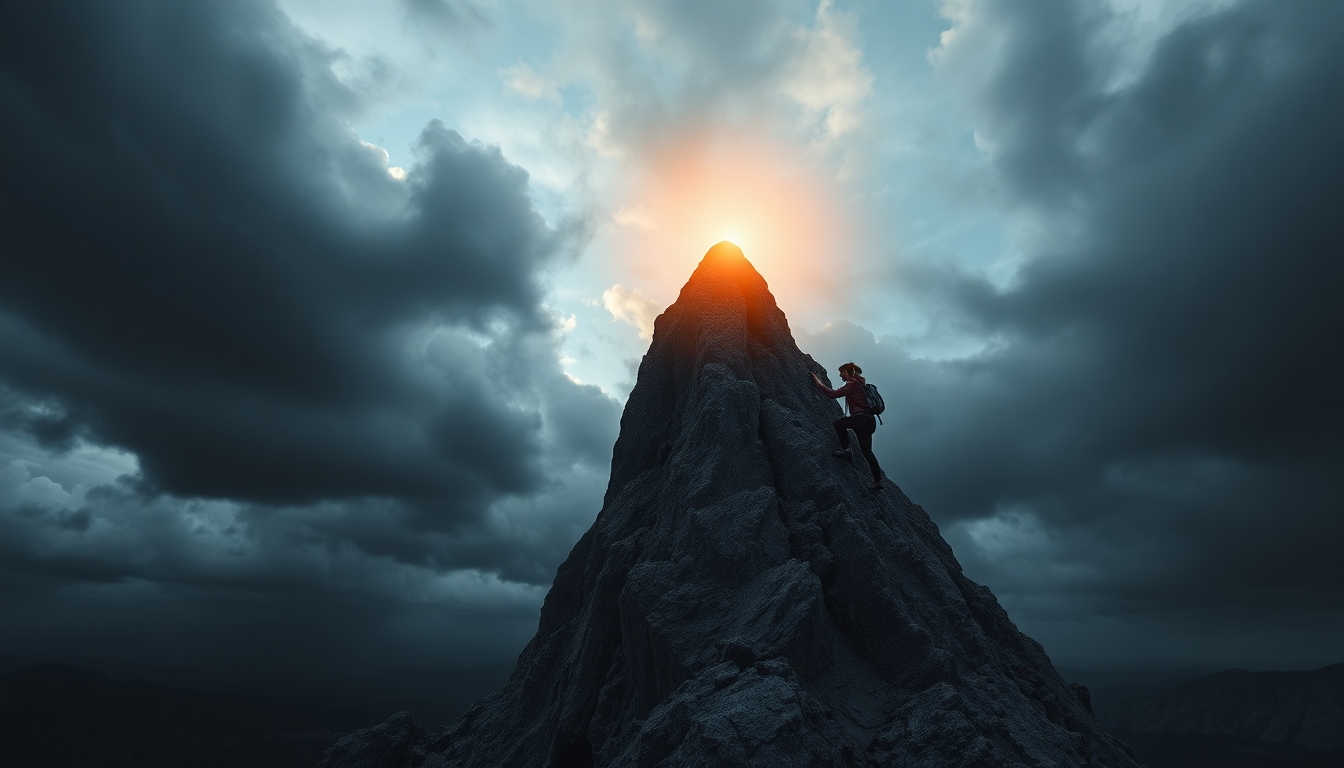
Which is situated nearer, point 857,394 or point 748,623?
point 748,623

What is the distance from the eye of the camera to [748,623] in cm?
1508

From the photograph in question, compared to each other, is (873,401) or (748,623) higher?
(873,401)

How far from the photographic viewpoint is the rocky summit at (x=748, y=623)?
1280cm

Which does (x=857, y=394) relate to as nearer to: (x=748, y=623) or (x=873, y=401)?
(x=873, y=401)

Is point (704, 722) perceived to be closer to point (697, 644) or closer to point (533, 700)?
point (697, 644)

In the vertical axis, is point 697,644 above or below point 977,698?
above

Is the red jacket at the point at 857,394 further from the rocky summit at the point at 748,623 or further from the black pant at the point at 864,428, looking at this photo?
the rocky summit at the point at 748,623

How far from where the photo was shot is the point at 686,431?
2245 centimetres

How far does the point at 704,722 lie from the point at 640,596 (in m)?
5.23

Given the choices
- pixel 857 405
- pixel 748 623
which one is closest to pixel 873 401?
pixel 857 405

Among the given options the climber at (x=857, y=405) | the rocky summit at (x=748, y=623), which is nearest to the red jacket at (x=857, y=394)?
the climber at (x=857, y=405)

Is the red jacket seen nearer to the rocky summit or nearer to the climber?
the climber

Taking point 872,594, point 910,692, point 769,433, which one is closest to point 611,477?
point 769,433

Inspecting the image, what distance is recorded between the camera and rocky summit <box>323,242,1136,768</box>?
1280 centimetres
